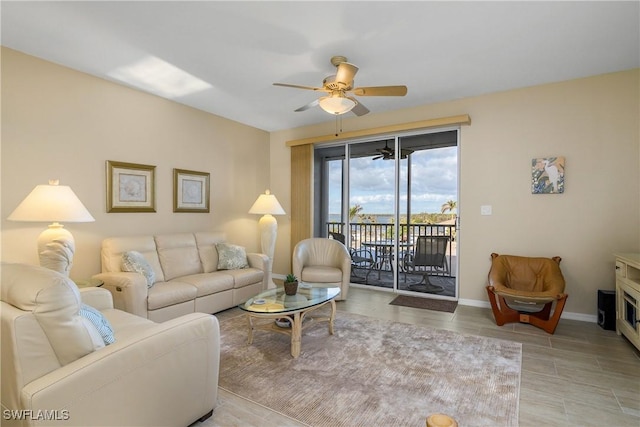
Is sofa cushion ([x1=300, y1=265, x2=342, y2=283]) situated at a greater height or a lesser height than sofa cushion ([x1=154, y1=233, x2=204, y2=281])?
lesser

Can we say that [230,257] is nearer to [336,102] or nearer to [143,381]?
[336,102]

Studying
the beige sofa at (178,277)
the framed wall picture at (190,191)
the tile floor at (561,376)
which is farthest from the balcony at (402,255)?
the framed wall picture at (190,191)

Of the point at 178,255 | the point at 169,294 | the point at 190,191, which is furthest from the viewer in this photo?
the point at 190,191

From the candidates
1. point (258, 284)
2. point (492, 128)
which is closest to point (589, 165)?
point (492, 128)

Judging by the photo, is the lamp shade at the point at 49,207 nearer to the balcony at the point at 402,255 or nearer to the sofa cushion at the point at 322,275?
the sofa cushion at the point at 322,275

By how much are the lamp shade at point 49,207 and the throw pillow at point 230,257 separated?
5.32 ft

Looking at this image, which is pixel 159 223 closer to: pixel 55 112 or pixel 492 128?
pixel 55 112

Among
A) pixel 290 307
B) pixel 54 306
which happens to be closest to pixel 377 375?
pixel 290 307

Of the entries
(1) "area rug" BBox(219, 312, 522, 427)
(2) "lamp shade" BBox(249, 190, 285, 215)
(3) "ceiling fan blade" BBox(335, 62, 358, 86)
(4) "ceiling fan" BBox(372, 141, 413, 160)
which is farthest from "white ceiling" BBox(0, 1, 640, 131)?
(1) "area rug" BBox(219, 312, 522, 427)

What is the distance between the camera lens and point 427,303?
13.6 feet

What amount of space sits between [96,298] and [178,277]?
4.43 feet

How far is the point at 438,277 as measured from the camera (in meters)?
5.28

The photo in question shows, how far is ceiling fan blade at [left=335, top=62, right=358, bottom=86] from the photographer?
2.62 metres

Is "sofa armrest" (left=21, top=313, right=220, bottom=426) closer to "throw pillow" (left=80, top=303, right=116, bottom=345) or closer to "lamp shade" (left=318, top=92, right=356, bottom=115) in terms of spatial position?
"throw pillow" (left=80, top=303, right=116, bottom=345)
